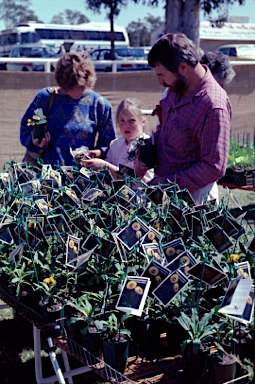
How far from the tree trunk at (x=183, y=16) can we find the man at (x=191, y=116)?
6680 mm

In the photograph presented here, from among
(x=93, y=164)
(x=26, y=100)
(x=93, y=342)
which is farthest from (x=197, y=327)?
(x=26, y=100)

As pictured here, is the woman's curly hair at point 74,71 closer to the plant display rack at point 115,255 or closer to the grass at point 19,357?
the plant display rack at point 115,255

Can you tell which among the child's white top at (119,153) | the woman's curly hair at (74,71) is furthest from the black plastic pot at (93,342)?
the woman's curly hair at (74,71)

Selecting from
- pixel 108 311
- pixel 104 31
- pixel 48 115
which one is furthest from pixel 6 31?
pixel 108 311

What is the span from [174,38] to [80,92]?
1.18 metres

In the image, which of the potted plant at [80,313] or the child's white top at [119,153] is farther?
the child's white top at [119,153]

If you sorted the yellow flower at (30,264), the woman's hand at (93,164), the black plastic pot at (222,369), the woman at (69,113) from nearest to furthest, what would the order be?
the black plastic pot at (222,369), the yellow flower at (30,264), the woman's hand at (93,164), the woman at (69,113)

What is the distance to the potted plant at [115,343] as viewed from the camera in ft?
5.88

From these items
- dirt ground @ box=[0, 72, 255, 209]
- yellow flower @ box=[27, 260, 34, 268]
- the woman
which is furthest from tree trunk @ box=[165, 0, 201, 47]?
yellow flower @ box=[27, 260, 34, 268]

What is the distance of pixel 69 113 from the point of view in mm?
3789

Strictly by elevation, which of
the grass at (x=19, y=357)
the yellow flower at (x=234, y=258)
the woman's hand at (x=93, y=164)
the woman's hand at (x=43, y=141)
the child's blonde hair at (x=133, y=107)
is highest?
the child's blonde hair at (x=133, y=107)

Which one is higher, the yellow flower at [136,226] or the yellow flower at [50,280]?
the yellow flower at [136,226]

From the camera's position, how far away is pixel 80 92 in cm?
378

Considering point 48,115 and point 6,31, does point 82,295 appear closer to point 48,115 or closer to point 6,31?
point 48,115
